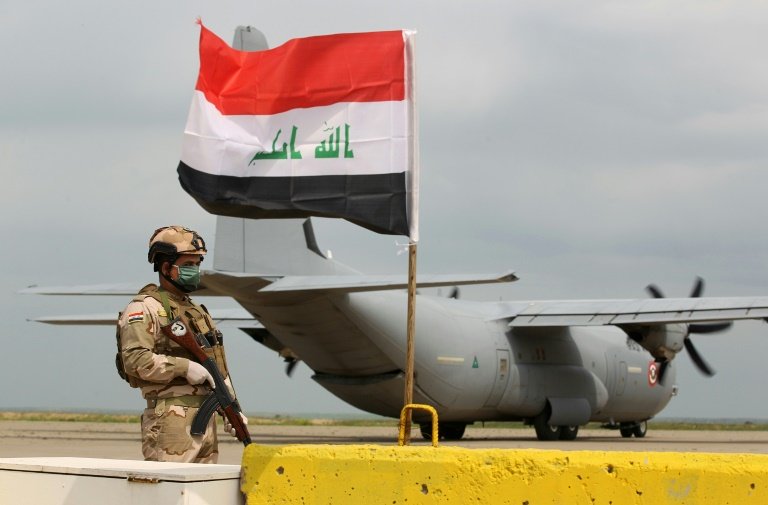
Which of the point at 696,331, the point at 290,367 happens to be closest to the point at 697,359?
the point at 696,331

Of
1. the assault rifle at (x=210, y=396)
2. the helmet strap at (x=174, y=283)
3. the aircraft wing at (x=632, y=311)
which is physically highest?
the helmet strap at (x=174, y=283)

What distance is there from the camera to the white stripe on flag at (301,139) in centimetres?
754

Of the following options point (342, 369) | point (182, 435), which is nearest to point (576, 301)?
point (342, 369)

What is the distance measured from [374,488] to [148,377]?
163 cm

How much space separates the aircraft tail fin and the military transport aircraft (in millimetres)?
24

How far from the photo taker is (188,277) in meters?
6.45

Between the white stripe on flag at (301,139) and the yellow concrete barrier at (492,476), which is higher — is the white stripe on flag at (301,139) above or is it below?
above

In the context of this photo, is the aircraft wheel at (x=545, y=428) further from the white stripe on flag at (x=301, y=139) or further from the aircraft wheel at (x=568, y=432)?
the white stripe on flag at (x=301, y=139)

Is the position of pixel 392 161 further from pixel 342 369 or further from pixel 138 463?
pixel 342 369

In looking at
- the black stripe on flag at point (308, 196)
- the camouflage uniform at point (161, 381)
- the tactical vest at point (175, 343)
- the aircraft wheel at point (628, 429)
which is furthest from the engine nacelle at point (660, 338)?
the camouflage uniform at point (161, 381)

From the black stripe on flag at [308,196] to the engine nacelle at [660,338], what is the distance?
66.2 feet

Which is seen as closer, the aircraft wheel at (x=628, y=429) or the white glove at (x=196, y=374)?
the white glove at (x=196, y=374)

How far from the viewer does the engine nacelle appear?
2659cm

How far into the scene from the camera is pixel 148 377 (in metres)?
6.06
